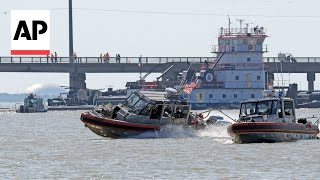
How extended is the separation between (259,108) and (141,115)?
25.9 feet

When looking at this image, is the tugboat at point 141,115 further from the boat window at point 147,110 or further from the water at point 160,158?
the water at point 160,158

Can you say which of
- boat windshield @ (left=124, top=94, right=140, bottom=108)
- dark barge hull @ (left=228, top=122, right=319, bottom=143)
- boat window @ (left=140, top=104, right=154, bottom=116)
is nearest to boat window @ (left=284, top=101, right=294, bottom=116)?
dark barge hull @ (left=228, top=122, right=319, bottom=143)

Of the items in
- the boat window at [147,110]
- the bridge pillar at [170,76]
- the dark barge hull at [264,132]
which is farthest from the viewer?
the bridge pillar at [170,76]

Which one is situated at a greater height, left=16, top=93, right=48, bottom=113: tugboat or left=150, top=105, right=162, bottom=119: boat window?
left=150, top=105, right=162, bottom=119: boat window

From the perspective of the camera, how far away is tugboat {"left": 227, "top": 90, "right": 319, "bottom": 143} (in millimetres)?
59719

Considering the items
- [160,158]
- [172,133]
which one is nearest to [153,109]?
[172,133]

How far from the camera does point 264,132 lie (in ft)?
196

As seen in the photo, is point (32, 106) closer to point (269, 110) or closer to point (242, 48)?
point (242, 48)

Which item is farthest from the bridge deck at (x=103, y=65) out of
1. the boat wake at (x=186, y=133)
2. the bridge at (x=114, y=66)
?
the boat wake at (x=186, y=133)

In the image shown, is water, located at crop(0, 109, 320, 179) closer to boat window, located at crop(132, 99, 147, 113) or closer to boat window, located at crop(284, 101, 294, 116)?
boat window, located at crop(132, 99, 147, 113)

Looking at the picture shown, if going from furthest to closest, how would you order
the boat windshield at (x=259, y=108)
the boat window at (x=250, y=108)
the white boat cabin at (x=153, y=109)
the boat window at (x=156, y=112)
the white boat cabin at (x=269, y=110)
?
the boat window at (x=156, y=112), the white boat cabin at (x=153, y=109), the boat window at (x=250, y=108), the boat windshield at (x=259, y=108), the white boat cabin at (x=269, y=110)

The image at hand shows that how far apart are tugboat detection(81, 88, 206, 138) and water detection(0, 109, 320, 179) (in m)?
0.60

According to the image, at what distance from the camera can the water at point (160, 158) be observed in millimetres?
45344

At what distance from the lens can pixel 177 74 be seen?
166m
